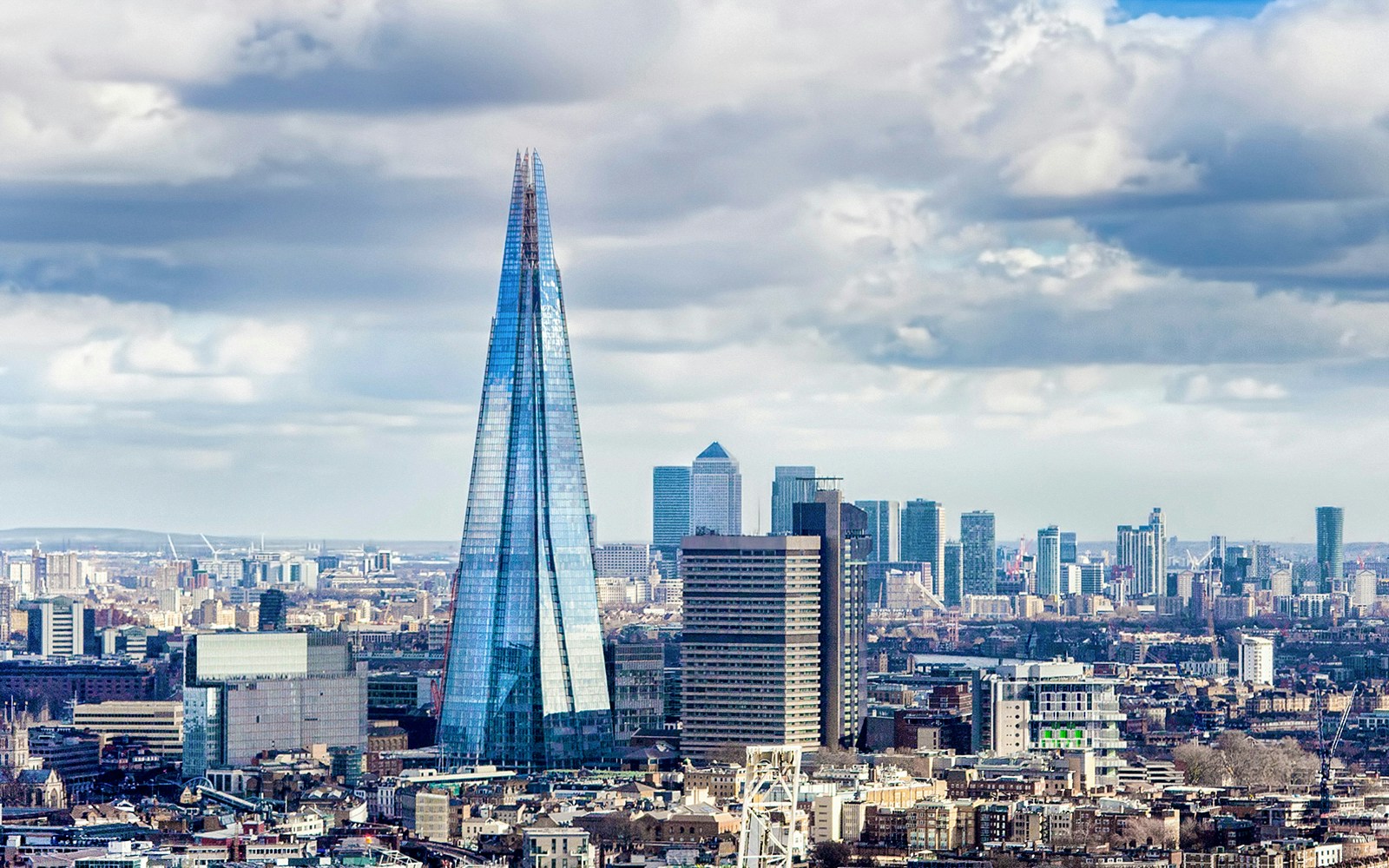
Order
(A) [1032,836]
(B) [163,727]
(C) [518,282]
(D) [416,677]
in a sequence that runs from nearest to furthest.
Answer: (A) [1032,836] → (C) [518,282] → (B) [163,727] → (D) [416,677]

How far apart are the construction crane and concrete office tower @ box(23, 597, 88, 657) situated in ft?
215

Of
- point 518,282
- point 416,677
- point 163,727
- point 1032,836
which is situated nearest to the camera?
point 1032,836

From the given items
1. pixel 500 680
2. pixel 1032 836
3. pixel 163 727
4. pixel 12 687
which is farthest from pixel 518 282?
pixel 12 687

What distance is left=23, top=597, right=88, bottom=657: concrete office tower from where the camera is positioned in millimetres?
192000

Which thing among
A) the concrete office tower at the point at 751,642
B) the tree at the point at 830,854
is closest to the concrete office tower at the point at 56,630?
the concrete office tower at the point at 751,642

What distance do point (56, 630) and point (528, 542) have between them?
72788 mm

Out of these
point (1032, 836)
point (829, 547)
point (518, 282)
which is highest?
A: point (518, 282)

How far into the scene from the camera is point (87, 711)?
472 feet

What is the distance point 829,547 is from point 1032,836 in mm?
35661

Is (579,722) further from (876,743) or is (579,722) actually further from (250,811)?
(250,811)

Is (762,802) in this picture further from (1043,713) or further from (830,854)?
(1043,713)

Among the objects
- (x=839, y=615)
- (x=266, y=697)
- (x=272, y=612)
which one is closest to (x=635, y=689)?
(x=839, y=615)

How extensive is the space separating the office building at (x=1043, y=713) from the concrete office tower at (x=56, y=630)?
64909 mm

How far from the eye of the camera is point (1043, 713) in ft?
458
